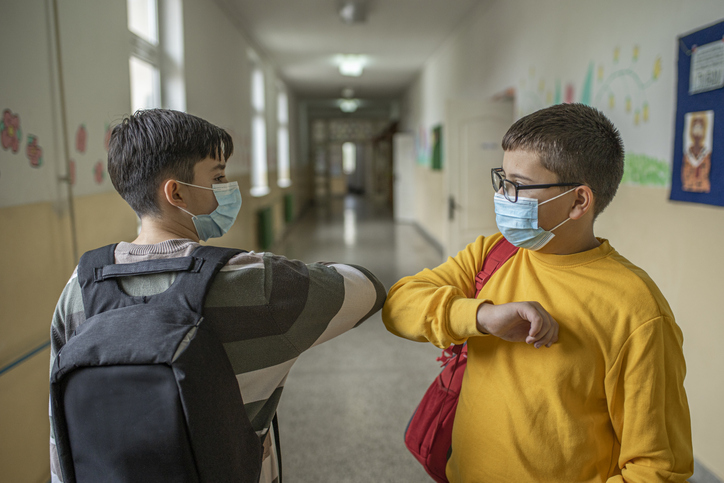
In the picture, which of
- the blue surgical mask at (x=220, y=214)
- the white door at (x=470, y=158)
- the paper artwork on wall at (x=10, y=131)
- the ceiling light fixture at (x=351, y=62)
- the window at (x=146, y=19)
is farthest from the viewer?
the ceiling light fixture at (x=351, y=62)

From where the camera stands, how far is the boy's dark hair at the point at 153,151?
0.89 m

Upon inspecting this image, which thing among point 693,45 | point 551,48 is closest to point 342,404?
point 693,45

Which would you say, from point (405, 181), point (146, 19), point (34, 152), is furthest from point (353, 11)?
point (405, 181)

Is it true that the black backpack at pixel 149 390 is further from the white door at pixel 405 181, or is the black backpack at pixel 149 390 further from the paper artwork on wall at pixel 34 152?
the white door at pixel 405 181

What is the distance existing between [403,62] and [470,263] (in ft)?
26.9

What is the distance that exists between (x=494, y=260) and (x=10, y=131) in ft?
5.86

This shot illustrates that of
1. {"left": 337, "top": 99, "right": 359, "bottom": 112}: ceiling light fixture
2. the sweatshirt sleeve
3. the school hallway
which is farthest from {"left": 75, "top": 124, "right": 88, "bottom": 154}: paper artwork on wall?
{"left": 337, "top": 99, "right": 359, "bottom": 112}: ceiling light fixture

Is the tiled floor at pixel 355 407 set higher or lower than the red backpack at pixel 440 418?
lower

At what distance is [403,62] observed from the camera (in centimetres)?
868

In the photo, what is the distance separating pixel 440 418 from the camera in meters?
1.10

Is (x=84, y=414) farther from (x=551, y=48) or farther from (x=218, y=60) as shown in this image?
(x=218, y=60)

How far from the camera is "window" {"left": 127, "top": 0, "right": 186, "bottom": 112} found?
12.0 ft

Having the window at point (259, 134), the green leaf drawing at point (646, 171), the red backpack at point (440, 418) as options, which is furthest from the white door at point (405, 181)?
the red backpack at point (440, 418)

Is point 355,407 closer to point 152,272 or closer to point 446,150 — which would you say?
point 152,272
